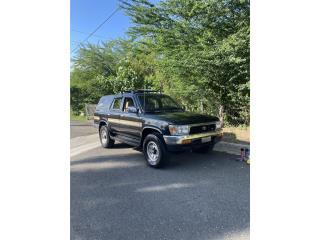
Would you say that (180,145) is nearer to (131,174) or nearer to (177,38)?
(131,174)

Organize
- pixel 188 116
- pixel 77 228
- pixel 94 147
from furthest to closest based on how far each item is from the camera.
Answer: pixel 94 147 → pixel 188 116 → pixel 77 228

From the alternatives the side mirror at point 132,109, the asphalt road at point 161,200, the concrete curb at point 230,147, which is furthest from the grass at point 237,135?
the side mirror at point 132,109

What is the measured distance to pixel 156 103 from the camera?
606 centimetres

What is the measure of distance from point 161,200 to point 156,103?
114 inches

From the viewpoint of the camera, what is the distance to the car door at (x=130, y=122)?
5720 mm

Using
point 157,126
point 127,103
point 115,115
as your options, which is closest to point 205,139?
point 157,126

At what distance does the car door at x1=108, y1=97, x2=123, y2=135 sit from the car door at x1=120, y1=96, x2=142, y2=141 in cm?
20

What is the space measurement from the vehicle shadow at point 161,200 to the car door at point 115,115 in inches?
48.8

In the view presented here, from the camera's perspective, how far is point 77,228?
2.96m

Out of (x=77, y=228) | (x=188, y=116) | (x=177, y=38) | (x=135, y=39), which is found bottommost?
(x=77, y=228)

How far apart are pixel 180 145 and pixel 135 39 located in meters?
7.62

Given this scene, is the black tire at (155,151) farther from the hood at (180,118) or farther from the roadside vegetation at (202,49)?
the roadside vegetation at (202,49)
